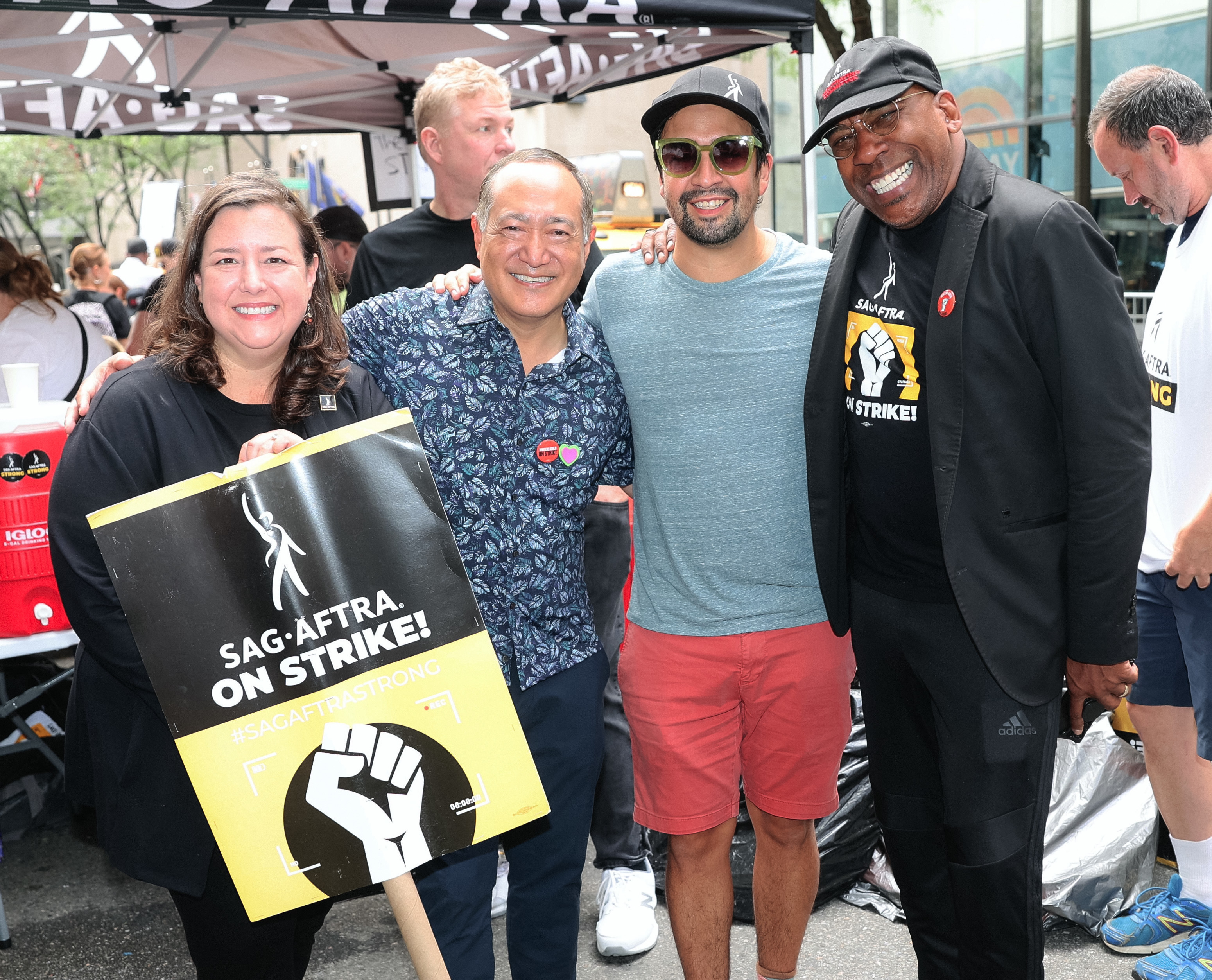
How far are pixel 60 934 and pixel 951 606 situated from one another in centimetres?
290

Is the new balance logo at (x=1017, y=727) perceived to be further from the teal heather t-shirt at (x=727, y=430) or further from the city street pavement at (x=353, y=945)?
the city street pavement at (x=353, y=945)

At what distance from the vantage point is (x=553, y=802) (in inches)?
99.7

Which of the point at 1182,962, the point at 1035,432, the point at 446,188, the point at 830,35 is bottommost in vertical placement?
the point at 1182,962

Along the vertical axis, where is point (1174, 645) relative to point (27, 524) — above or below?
below

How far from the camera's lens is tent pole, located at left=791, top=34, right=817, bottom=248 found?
4.77 m

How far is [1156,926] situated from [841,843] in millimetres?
897

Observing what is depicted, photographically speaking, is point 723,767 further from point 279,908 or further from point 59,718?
point 59,718

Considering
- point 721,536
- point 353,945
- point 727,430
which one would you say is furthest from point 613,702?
point 727,430

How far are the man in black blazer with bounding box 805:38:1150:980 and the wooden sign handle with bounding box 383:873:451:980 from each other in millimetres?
1188

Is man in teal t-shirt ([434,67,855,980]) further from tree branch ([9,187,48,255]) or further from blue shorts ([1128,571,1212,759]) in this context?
tree branch ([9,187,48,255])

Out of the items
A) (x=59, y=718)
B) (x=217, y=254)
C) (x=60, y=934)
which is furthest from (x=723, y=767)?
(x=59, y=718)

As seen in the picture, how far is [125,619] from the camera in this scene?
78.0 inches

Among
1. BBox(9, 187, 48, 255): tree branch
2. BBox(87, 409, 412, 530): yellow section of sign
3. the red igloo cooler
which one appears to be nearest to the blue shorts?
BBox(87, 409, 412, 530): yellow section of sign

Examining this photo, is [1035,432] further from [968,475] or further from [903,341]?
[903,341]
